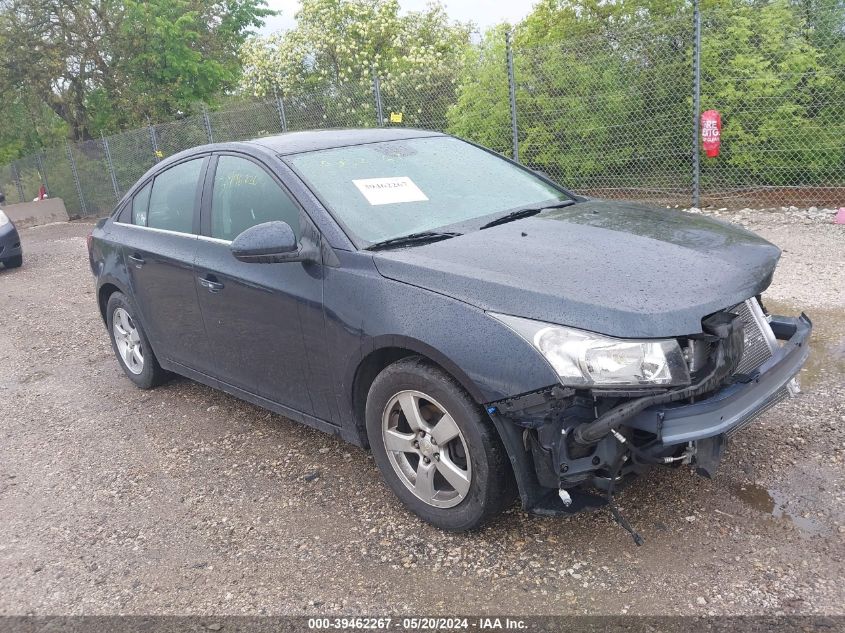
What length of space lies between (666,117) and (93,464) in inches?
299

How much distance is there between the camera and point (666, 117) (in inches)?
358

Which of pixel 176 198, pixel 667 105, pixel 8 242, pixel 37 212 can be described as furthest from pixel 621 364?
pixel 37 212

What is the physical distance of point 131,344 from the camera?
5.43 metres

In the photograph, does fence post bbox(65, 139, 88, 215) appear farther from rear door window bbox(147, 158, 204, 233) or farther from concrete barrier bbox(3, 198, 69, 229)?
rear door window bbox(147, 158, 204, 233)

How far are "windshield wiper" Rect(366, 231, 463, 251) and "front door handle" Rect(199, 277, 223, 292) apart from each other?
112 cm

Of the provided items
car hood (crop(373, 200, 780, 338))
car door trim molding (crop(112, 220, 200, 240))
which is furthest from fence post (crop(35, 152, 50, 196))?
car hood (crop(373, 200, 780, 338))

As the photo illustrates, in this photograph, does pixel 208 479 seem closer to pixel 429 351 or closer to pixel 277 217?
pixel 277 217

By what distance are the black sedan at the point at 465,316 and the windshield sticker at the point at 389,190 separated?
1 centimetres

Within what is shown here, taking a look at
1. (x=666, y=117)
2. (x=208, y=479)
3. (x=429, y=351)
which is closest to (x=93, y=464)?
(x=208, y=479)

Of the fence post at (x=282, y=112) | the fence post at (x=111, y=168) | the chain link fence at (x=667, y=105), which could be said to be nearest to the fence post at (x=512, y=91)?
the chain link fence at (x=667, y=105)

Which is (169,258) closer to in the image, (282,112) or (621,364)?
(621,364)

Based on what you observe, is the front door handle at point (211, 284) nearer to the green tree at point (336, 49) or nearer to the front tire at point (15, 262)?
the front tire at point (15, 262)

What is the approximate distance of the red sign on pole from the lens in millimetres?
8680

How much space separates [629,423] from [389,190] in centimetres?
173
